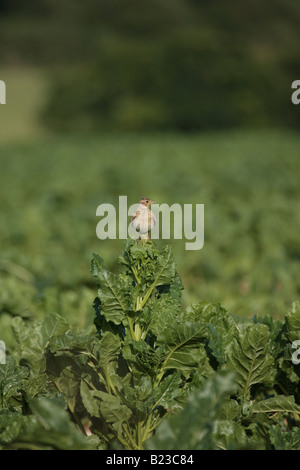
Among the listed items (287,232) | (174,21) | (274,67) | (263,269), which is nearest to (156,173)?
(287,232)

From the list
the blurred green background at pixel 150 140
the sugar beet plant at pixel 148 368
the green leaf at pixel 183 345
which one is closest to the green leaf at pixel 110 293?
the sugar beet plant at pixel 148 368

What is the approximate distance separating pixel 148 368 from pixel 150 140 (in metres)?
25.7

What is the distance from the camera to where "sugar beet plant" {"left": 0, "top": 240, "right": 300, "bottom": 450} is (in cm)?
129

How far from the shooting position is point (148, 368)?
1337 millimetres

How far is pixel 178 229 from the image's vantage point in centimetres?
500

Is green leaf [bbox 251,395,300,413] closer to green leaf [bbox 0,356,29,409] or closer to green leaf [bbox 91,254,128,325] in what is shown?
green leaf [bbox 91,254,128,325]

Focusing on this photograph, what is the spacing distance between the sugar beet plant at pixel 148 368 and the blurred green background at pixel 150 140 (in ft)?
2.41

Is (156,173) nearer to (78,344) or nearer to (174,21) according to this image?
(78,344)

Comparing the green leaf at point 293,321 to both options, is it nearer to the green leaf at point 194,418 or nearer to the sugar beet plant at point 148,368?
the sugar beet plant at point 148,368

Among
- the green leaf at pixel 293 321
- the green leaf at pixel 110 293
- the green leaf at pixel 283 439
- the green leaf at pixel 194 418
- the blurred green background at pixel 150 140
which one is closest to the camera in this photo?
the green leaf at pixel 194 418

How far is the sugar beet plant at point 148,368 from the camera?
129cm

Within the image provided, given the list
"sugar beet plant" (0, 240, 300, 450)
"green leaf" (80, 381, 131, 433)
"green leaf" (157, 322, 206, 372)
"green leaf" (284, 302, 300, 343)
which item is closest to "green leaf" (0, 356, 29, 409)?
"sugar beet plant" (0, 240, 300, 450)

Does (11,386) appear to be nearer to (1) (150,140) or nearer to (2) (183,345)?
(2) (183,345)

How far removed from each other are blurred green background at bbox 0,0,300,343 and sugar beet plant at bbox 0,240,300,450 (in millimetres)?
735
